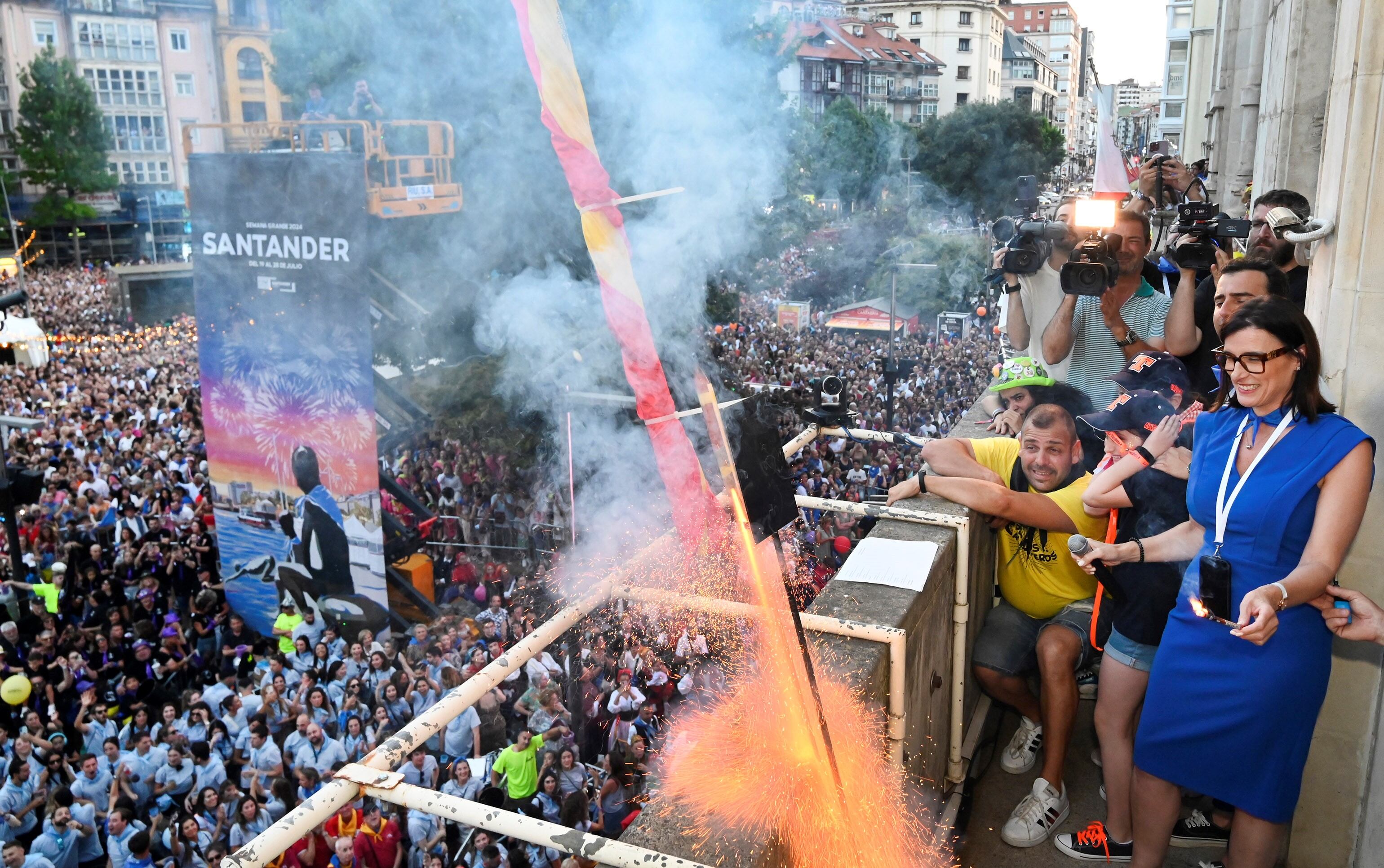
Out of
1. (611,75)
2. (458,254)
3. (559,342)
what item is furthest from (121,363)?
(611,75)

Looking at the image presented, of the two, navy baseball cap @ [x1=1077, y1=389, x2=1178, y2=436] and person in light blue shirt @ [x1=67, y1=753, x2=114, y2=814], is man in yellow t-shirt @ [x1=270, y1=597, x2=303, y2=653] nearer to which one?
person in light blue shirt @ [x1=67, y1=753, x2=114, y2=814]

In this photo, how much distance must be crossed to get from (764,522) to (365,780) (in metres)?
0.95

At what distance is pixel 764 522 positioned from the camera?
2.05 metres

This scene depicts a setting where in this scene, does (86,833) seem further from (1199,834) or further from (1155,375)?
(1155,375)

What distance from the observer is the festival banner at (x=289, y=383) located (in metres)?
9.54

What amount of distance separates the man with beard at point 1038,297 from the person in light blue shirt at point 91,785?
6112 millimetres

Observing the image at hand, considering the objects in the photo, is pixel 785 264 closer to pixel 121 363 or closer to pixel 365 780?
pixel 121 363

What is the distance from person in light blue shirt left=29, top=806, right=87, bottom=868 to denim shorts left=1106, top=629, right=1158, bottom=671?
19.4 feet

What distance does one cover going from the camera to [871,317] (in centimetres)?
2183

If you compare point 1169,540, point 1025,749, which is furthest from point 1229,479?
point 1025,749

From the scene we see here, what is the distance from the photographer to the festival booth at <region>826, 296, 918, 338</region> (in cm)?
2105

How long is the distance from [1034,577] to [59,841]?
573cm

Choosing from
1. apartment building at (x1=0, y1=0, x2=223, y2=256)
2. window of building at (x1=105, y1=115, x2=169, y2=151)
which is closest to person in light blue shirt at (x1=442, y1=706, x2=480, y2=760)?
apartment building at (x1=0, y1=0, x2=223, y2=256)

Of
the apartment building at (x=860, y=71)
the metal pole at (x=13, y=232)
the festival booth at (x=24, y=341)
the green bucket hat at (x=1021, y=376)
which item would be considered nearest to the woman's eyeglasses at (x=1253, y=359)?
the green bucket hat at (x=1021, y=376)
